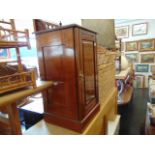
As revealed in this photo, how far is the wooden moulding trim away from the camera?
111cm

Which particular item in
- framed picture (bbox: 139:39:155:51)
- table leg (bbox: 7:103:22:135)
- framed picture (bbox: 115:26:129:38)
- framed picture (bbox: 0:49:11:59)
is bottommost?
table leg (bbox: 7:103:22:135)

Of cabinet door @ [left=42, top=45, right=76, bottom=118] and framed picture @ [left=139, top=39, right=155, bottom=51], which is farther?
framed picture @ [left=139, top=39, right=155, bottom=51]

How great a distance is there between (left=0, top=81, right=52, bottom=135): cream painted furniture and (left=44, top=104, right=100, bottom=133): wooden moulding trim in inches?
14.5

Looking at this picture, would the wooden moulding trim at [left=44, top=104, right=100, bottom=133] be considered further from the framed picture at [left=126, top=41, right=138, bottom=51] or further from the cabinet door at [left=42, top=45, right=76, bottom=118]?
the framed picture at [left=126, top=41, right=138, bottom=51]

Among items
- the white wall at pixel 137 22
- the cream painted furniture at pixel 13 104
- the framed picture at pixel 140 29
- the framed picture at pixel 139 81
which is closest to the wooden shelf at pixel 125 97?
the framed picture at pixel 139 81

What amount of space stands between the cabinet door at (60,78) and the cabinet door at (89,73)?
15 cm

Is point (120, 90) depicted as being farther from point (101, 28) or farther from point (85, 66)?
point (85, 66)

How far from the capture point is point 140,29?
4.68 m

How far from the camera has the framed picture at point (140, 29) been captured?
4.60 meters

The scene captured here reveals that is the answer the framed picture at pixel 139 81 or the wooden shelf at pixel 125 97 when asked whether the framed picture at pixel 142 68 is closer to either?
the framed picture at pixel 139 81

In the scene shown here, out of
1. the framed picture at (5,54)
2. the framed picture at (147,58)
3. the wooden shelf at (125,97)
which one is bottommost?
the wooden shelf at (125,97)

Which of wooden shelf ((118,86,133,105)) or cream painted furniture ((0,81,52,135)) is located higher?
cream painted furniture ((0,81,52,135))

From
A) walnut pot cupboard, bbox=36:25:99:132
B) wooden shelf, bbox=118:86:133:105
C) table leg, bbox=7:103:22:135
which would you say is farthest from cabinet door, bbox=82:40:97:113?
wooden shelf, bbox=118:86:133:105
